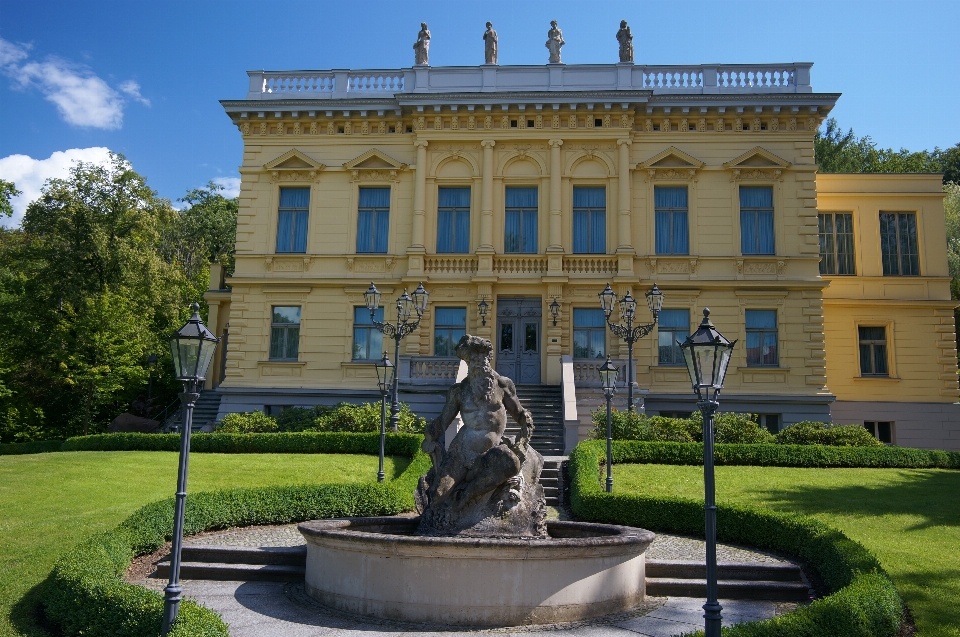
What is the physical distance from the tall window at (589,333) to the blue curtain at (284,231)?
11196mm

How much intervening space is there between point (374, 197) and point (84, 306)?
13.8 m

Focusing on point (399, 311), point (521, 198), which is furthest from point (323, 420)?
point (521, 198)

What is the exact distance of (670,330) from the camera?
28109 mm

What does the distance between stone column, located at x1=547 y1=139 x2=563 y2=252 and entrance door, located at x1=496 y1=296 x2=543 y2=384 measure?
2.13m

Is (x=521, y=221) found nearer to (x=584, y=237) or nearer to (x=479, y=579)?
(x=584, y=237)

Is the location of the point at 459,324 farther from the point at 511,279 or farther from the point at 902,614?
the point at 902,614

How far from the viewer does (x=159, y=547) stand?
38.3 ft

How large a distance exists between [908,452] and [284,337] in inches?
817

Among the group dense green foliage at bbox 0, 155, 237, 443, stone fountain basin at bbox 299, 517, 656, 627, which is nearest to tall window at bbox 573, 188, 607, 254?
dense green foliage at bbox 0, 155, 237, 443

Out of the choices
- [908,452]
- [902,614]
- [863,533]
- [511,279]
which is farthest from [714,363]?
[511,279]

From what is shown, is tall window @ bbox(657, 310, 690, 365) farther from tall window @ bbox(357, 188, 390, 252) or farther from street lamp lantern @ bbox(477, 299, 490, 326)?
tall window @ bbox(357, 188, 390, 252)

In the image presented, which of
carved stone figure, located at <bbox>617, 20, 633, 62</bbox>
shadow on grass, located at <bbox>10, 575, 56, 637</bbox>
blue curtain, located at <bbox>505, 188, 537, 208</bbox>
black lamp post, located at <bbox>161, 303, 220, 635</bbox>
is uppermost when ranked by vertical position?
carved stone figure, located at <bbox>617, 20, 633, 62</bbox>

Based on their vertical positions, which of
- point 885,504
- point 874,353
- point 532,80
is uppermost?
point 532,80

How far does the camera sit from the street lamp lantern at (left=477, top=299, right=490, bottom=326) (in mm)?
27750
